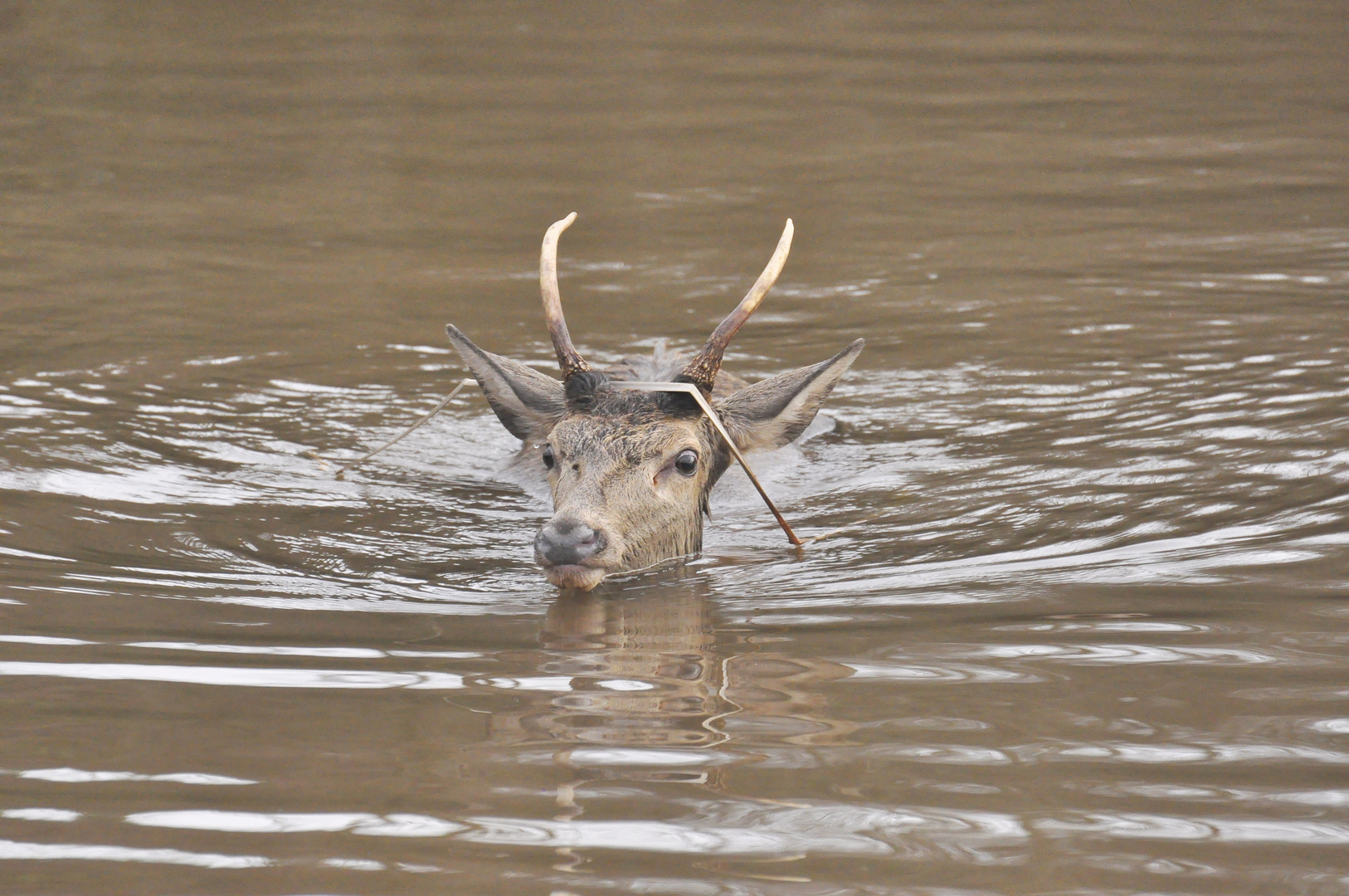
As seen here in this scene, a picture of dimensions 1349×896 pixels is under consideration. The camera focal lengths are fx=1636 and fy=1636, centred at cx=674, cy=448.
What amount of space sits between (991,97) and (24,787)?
14729mm

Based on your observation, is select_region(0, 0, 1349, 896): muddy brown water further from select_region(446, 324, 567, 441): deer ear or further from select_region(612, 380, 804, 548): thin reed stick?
select_region(446, 324, 567, 441): deer ear

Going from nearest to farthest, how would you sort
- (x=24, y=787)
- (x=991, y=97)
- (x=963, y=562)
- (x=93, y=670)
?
(x=24, y=787), (x=93, y=670), (x=963, y=562), (x=991, y=97)

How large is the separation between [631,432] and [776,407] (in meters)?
0.99

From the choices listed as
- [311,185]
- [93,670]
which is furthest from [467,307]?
[93,670]

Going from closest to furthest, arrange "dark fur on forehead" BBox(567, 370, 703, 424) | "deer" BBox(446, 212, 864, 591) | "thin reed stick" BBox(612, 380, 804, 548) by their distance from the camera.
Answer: "deer" BBox(446, 212, 864, 591)
"thin reed stick" BBox(612, 380, 804, 548)
"dark fur on forehead" BBox(567, 370, 703, 424)

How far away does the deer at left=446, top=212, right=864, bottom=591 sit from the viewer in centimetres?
611

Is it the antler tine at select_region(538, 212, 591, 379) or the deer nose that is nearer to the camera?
the deer nose

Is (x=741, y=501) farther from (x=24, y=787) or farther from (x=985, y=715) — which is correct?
(x=24, y=787)

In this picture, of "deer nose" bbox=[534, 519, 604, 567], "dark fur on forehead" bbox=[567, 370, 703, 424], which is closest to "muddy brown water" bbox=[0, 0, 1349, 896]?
"deer nose" bbox=[534, 519, 604, 567]

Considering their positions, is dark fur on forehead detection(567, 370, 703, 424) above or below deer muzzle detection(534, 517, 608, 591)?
above

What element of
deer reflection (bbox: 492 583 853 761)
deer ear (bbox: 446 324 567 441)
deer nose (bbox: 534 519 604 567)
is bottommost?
deer reflection (bbox: 492 583 853 761)

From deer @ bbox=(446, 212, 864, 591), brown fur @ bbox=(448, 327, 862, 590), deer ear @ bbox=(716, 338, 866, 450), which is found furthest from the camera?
deer ear @ bbox=(716, 338, 866, 450)

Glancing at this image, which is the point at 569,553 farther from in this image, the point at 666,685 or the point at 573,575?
Result: the point at 666,685

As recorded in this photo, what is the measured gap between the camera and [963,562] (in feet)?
20.6
